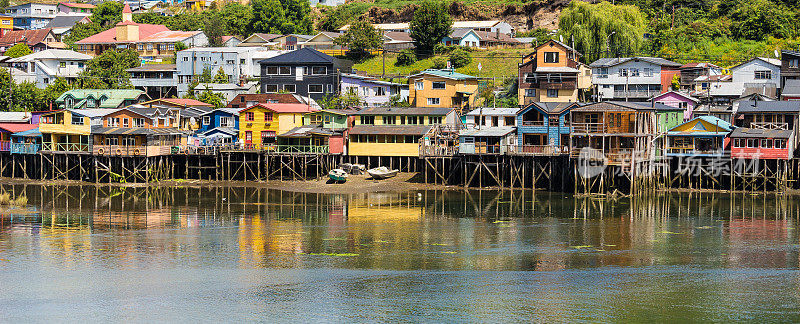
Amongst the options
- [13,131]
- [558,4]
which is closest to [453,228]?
[13,131]

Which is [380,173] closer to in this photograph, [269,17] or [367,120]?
[367,120]

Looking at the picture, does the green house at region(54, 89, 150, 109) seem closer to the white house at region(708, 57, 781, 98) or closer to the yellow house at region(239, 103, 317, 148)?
the yellow house at region(239, 103, 317, 148)

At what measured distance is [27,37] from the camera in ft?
393

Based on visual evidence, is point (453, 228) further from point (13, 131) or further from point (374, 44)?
point (374, 44)

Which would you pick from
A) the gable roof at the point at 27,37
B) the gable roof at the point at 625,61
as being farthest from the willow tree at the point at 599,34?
the gable roof at the point at 27,37

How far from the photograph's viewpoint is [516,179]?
64.4 m

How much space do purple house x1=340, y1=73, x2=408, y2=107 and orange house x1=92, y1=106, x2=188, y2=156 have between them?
58.8 ft

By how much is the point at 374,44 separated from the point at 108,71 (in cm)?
2659

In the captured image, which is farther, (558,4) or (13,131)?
(558,4)

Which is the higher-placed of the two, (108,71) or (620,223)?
(108,71)

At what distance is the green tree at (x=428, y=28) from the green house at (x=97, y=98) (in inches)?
1186

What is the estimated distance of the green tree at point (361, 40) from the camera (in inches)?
3959

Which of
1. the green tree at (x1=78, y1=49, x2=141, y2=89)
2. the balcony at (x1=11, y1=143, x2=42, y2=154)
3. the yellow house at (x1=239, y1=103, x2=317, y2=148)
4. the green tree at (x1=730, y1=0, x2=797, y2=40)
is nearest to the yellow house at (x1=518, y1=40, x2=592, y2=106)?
the yellow house at (x1=239, y1=103, x2=317, y2=148)

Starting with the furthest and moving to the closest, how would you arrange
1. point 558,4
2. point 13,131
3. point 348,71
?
point 558,4, point 348,71, point 13,131
